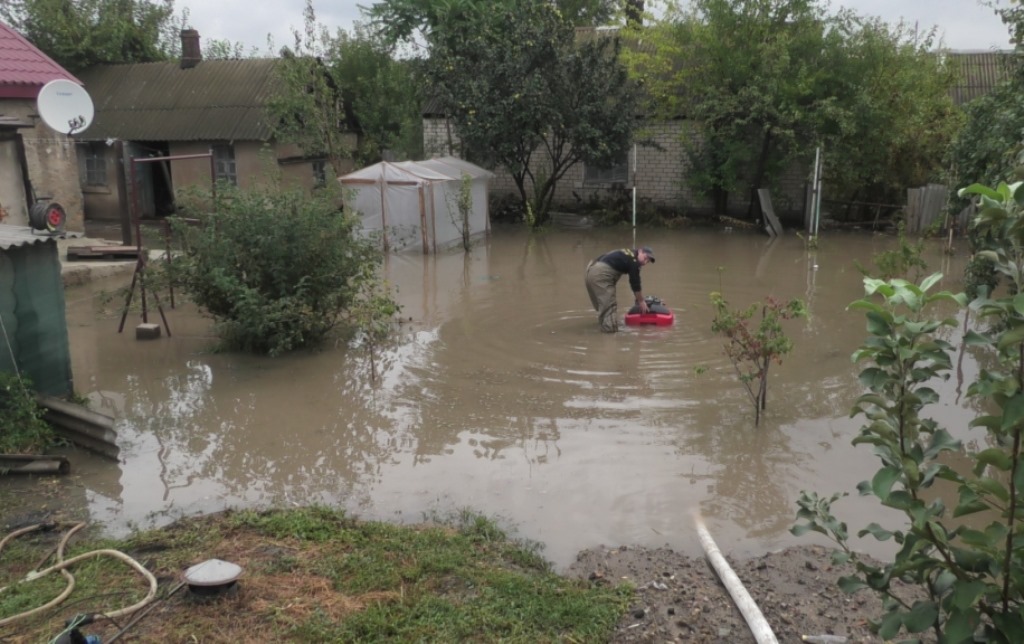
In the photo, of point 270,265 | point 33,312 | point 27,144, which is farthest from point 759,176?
point 33,312

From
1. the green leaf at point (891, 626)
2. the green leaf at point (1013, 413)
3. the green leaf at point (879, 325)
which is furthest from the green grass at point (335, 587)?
the green leaf at point (1013, 413)

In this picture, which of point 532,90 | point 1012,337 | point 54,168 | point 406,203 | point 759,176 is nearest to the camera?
point 1012,337

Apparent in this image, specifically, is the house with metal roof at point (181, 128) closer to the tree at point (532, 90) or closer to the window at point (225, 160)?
the window at point (225, 160)

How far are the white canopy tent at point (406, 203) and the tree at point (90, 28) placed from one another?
1206 cm

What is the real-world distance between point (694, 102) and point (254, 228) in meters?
14.7

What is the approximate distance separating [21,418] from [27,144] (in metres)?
12.5

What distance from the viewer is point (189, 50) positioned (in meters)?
25.5

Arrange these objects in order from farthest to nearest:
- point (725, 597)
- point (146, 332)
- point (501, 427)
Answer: point (146, 332) → point (501, 427) → point (725, 597)

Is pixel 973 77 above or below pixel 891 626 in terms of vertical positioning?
above

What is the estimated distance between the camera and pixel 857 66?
20203 mm

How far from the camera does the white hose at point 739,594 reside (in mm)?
4609

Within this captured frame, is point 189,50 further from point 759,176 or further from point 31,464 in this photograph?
point 31,464

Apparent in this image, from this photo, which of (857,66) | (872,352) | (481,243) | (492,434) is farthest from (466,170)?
(872,352)

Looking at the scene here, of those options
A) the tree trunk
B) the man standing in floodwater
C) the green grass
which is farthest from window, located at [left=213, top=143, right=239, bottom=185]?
the green grass
